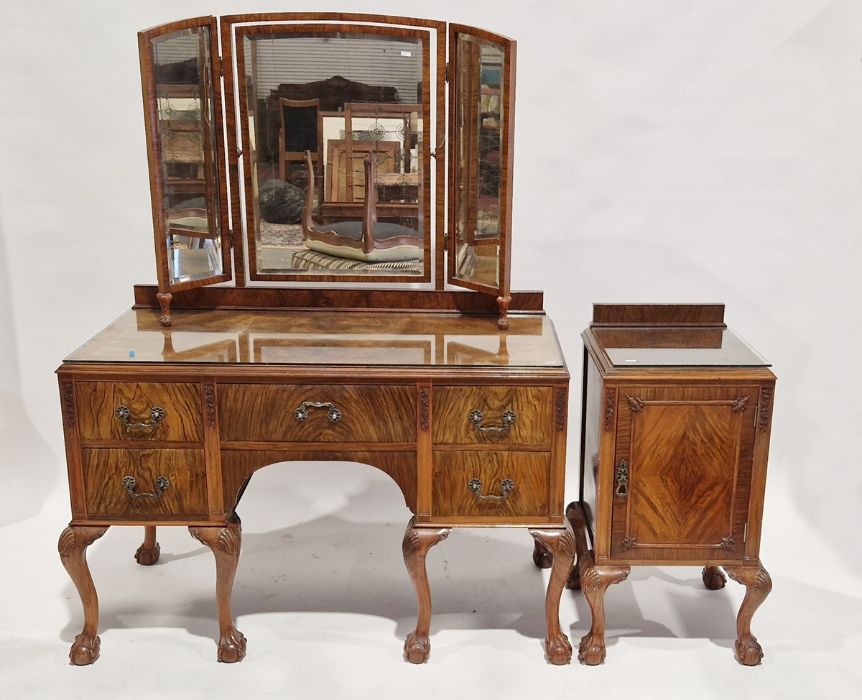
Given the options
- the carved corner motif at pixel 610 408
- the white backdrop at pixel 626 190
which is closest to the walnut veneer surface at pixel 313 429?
the carved corner motif at pixel 610 408

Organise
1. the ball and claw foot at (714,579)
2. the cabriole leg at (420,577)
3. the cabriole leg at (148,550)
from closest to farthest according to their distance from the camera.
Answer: the cabriole leg at (420,577) < the ball and claw foot at (714,579) < the cabriole leg at (148,550)

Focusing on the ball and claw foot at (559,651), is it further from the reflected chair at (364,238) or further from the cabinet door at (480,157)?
the reflected chair at (364,238)

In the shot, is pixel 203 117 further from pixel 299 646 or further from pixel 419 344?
pixel 299 646

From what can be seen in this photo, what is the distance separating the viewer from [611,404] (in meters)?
2.69

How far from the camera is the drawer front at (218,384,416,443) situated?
106 inches

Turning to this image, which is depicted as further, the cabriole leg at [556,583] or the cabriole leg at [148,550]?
the cabriole leg at [148,550]

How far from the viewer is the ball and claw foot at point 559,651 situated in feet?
9.37

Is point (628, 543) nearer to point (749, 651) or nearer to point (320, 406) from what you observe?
point (749, 651)

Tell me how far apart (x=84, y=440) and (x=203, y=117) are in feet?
3.17

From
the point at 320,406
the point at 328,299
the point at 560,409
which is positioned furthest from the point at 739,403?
the point at 328,299

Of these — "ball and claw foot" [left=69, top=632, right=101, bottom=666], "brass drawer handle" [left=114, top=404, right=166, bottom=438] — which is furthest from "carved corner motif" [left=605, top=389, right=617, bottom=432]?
"ball and claw foot" [left=69, top=632, right=101, bottom=666]

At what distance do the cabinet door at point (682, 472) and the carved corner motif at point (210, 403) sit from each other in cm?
103

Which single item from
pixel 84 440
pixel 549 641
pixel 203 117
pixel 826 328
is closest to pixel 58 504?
pixel 84 440

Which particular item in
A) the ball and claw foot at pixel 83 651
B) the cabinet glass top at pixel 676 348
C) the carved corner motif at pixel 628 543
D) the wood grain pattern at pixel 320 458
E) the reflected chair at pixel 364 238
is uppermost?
the reflected chair at pixel 364 238
